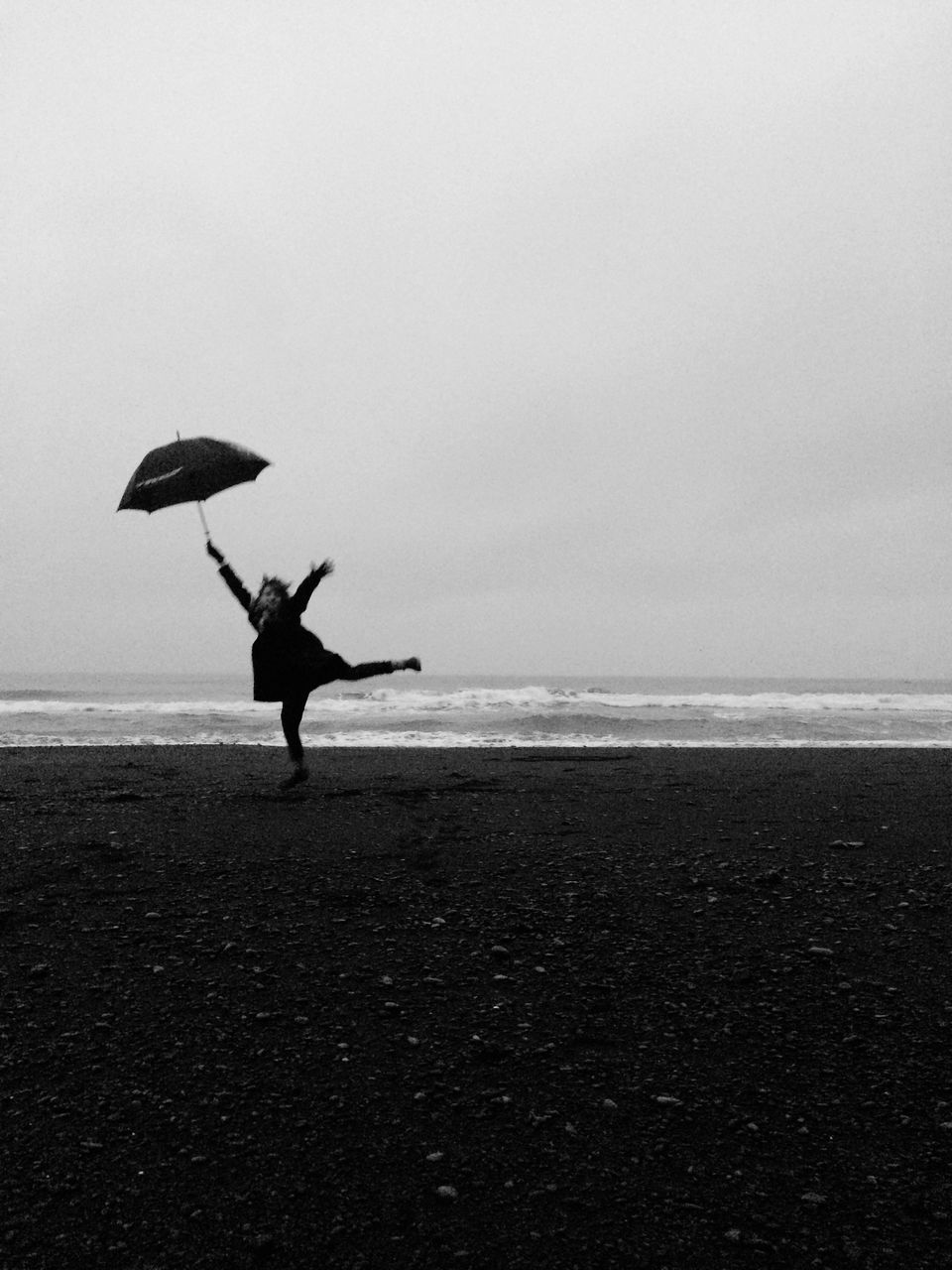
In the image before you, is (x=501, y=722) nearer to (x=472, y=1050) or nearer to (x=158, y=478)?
(x=158, y=478)

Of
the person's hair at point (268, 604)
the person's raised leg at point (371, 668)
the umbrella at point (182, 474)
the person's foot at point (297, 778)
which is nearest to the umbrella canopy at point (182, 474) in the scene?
the umbrella at point (182, 474)

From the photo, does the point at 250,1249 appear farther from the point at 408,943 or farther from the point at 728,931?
the point at 728,931

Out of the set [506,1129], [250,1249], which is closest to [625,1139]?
[506,1129]

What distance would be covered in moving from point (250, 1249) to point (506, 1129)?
954mm

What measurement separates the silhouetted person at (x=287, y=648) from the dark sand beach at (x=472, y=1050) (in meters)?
2.14

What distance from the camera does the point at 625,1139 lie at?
111 inches

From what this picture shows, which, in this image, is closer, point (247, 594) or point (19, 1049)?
point (19, 1049)

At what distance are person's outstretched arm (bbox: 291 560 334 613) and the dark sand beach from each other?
2571 millimetres

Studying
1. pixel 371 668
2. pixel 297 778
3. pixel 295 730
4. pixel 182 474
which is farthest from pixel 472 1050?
pixel 182 474

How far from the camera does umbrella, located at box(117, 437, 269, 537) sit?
8156 millimetres

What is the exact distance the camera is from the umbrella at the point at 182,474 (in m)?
8.16

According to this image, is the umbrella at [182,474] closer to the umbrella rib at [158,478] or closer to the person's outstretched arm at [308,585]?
the umbrella rib at [158,478]

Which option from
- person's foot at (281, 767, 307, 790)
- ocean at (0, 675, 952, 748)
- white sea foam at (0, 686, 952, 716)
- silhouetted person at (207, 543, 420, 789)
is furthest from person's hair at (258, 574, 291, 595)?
white sea foam at (0, 686, 952, 716)

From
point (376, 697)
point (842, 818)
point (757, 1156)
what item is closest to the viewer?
point (757, 1156)
